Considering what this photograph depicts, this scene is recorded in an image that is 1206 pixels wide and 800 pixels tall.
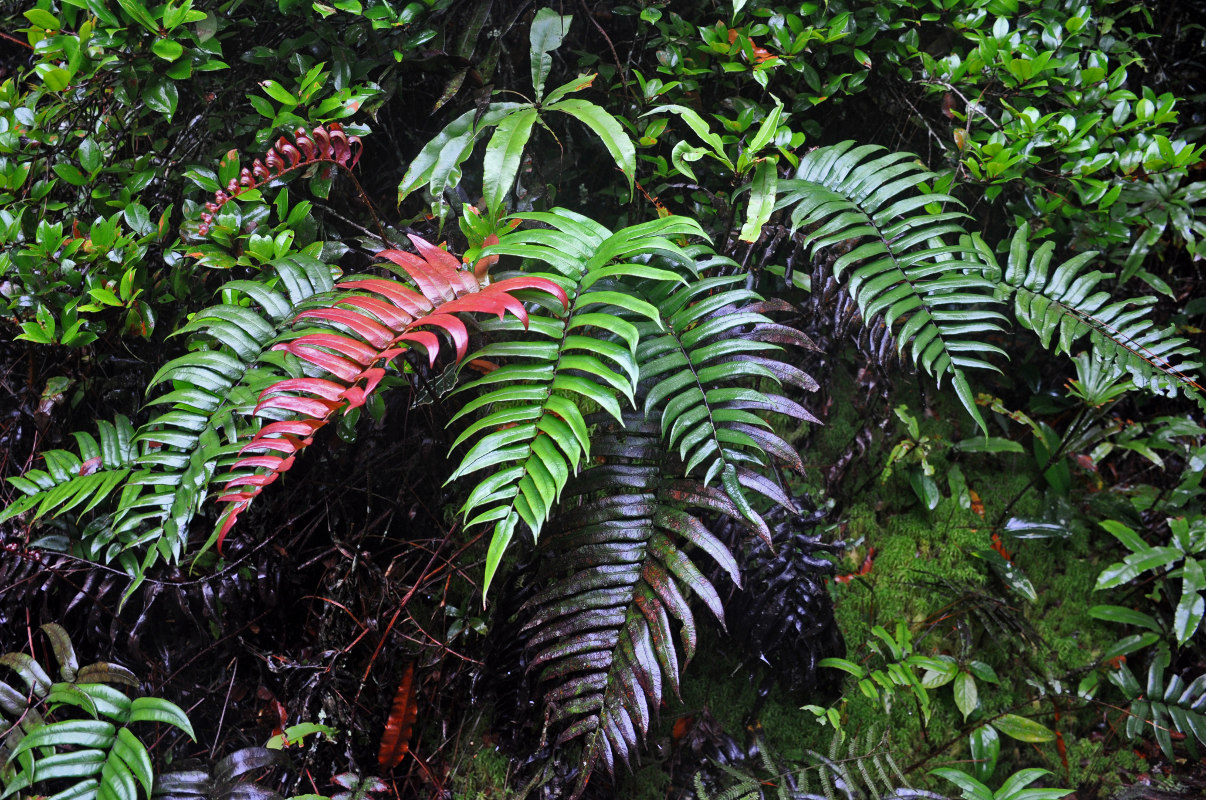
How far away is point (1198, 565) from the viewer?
8.23 feet

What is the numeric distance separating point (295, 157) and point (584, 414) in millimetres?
1186

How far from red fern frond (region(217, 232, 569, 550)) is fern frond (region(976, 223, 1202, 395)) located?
1610mm

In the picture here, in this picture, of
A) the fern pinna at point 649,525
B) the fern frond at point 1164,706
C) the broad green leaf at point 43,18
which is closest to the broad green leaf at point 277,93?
the broad green leaf at point 43,18

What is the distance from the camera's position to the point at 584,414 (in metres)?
2.45

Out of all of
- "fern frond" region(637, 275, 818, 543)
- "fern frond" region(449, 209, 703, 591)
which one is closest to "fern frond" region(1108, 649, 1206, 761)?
"fern frond" region(637, 275, 818, 543)

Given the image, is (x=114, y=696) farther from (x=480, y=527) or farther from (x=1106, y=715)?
(x=1106, y=715)

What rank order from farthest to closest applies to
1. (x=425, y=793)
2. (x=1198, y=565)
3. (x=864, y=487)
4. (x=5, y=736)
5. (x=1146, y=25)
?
1. (x=1146, y=25)
2. (x=864, y=487)
3. (x=1198, y=565)
4. (x=425, y=793)
5. (x=5, y=736)

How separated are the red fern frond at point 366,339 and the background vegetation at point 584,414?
0.5 inches

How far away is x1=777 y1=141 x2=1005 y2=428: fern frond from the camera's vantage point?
205cm

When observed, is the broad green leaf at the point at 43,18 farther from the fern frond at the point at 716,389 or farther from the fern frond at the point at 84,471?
the fern frond at the point at 716,389

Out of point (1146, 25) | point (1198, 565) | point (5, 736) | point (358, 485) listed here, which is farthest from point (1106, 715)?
point (5, 736)

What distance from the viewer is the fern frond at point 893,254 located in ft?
6.72

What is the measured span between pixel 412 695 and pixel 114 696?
73 cm

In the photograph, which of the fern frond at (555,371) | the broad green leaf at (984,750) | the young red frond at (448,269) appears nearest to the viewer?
the fern frond at (555,371)
